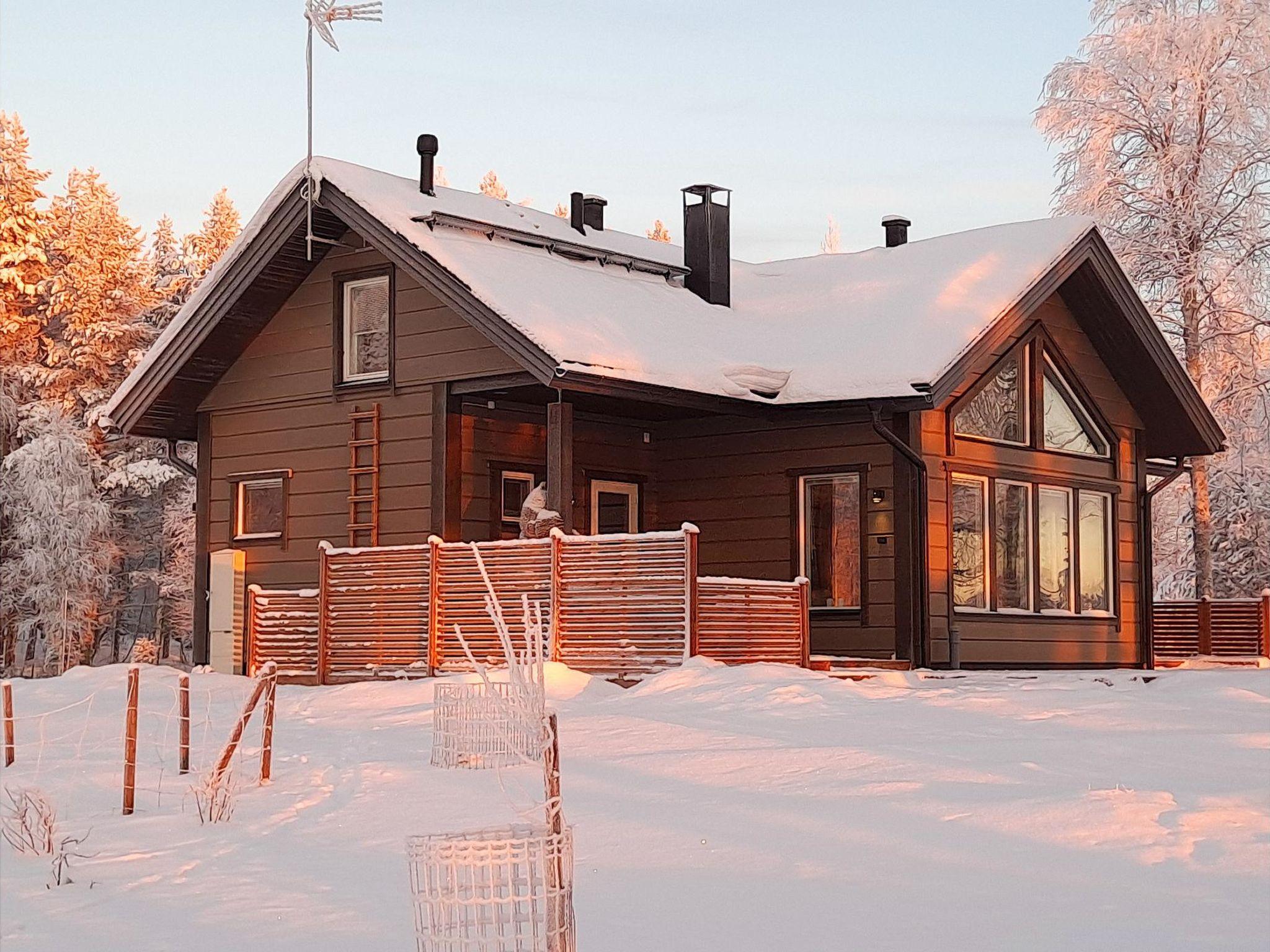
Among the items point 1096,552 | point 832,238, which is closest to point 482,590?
point 1096,552

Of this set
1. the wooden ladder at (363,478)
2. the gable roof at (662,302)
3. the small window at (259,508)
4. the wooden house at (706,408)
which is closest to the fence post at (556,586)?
the wooden house at (706,408)

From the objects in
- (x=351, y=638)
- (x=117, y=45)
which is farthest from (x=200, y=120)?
(x=351, y=638)

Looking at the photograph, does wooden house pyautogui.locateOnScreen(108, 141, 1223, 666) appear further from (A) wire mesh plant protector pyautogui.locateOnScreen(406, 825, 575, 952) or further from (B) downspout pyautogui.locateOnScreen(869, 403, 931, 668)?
(A) wire mesh plant protector pyautogui.locateOnScreen(406, 825, 575, 952)

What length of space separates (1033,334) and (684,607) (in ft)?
22.9

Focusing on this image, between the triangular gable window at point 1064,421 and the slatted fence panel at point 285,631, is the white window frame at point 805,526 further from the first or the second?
the slatted fence panel at point 285,631

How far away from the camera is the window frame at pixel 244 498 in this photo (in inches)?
776

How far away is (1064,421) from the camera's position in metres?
20.3

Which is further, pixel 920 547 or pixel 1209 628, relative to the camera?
pixel 1209 628

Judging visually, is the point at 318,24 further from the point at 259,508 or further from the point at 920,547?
the point at 920,547

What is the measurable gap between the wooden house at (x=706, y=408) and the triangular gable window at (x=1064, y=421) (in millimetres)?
33

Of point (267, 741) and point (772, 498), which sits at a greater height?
point (772, 498)

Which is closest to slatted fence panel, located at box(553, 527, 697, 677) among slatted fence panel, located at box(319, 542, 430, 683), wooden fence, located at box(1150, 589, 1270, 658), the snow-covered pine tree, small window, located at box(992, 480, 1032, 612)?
slatted fence panel, located at box(319, 542, 430, 683)

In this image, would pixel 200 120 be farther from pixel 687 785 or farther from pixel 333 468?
pixel 687 785

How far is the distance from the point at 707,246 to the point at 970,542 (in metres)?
5.35
